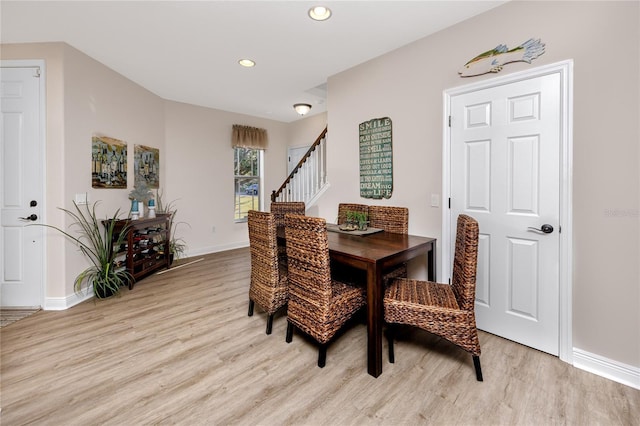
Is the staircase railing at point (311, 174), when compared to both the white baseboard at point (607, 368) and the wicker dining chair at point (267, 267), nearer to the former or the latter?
the wicker dining chair at point (267, 267)

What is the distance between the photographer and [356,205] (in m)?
3.21

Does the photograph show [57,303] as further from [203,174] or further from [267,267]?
[203,174]

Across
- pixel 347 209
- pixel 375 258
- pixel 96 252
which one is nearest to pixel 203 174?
pixel 96 252

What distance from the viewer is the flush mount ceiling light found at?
90.6 inches

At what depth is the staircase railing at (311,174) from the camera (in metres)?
4.34

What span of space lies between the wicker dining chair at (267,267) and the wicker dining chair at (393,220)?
3.37ft

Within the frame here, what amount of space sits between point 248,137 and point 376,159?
135 inches

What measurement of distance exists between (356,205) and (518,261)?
5.24ft

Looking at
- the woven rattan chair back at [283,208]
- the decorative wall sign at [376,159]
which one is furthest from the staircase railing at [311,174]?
the decorative wall sign at [376,159]

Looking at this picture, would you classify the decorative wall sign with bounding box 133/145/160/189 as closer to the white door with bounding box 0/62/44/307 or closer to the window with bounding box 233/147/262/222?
the white door with bounding box 0/62/44/307

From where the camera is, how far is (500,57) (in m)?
2.21

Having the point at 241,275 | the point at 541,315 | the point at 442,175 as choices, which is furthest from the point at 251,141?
the point at 541,315

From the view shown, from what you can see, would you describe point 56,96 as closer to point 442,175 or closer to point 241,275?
point 241,275

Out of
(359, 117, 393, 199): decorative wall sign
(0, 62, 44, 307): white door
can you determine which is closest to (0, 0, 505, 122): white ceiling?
(0, 62, 44, 307): white door
